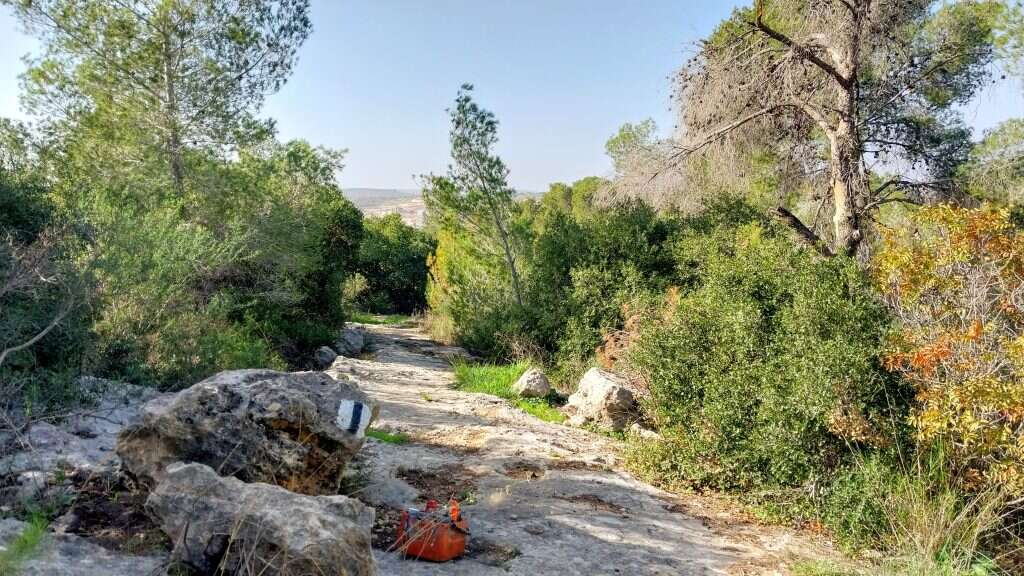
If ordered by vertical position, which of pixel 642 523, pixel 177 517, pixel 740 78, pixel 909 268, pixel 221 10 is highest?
pixel 221 10

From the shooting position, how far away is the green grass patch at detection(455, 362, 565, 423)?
450 inches

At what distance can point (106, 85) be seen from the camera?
1477cm

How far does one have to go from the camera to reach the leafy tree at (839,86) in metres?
10.1

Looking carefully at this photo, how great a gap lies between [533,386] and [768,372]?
5684mm

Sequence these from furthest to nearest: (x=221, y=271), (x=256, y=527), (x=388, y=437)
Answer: (x=221, y=271) → (x=388, y=437) → (x=256, y=527)

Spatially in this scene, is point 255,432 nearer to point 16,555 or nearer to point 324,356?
point 16,555

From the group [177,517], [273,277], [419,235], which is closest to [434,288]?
[273,277]

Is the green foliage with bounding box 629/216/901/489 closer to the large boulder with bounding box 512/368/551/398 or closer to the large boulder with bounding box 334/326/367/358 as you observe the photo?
the large boulder with bounding box 512/368/551/398

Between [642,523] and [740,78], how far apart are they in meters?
7.51

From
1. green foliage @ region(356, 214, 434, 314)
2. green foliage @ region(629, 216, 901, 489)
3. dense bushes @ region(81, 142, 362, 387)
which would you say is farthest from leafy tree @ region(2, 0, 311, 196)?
green foliage @ region(356, 214, 434, 314)

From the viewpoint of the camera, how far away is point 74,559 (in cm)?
360

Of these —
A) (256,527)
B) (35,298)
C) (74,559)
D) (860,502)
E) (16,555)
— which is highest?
(35,298)

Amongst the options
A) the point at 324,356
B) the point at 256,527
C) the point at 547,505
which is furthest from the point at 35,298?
the point at 324,356

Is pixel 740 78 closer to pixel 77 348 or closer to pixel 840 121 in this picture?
pixel 840 121
